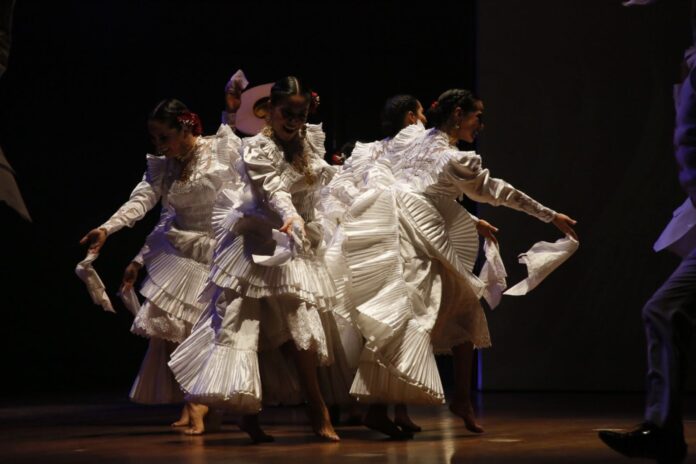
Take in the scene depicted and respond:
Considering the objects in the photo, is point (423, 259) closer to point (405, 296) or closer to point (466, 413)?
point (405, 296)

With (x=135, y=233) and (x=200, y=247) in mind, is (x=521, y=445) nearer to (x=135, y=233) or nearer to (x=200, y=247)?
(x=200, y=247)

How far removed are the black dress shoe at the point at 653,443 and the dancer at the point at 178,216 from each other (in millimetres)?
2373

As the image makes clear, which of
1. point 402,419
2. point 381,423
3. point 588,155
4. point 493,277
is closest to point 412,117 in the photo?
point 493,277

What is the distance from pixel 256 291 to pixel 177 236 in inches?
37.3

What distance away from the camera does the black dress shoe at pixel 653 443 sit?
2.96 metres

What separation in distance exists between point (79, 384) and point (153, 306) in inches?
123

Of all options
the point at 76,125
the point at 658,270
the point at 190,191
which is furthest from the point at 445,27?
the point at 190,191

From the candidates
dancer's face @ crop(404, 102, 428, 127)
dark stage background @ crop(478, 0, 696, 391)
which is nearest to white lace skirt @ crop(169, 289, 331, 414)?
dancer's face @ crop(404, 102, 428, 127)

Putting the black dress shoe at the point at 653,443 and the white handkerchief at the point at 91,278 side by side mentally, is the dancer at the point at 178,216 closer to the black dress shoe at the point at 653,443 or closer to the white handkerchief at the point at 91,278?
the white handkerchief at the point at 91,278

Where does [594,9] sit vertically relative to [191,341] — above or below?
above

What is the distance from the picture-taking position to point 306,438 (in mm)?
4402

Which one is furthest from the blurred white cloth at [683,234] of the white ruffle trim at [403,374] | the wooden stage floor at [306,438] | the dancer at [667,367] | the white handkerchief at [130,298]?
the white handkerchief at [130,298]

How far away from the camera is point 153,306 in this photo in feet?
16.4

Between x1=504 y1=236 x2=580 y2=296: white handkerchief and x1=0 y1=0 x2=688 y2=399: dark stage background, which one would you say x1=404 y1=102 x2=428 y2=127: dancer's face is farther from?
x1=0 y1=0 x2=688 y2=399: dark stage background
